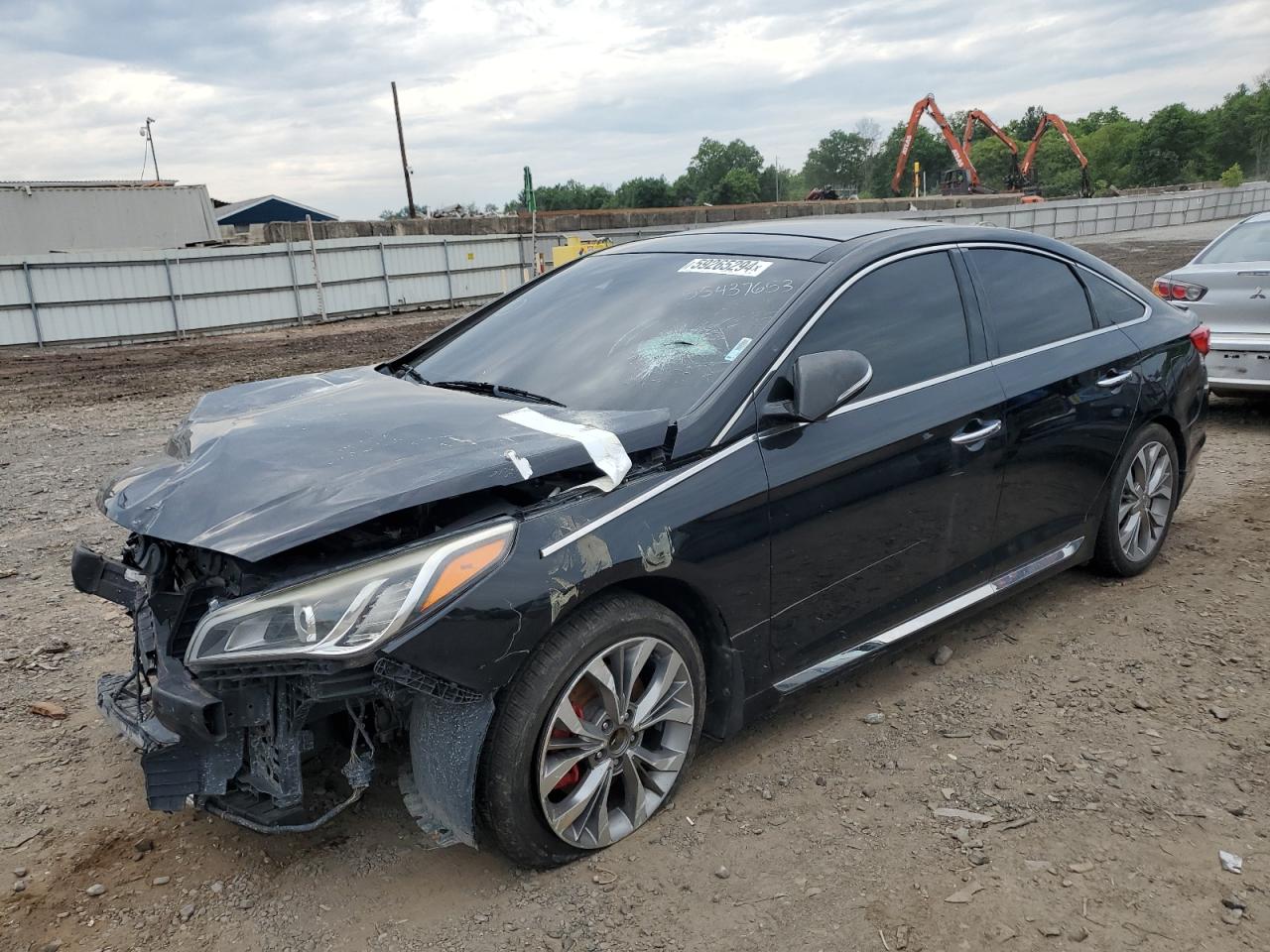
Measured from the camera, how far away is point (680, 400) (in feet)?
9.58

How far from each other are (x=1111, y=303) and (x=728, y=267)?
6.57 feet

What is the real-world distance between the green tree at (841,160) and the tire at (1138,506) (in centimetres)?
13348

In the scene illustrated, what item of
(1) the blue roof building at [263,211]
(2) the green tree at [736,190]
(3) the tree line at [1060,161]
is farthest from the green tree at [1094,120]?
(1) the blue roof building at [263,211]

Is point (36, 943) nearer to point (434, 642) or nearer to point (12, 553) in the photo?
point (434, 642)

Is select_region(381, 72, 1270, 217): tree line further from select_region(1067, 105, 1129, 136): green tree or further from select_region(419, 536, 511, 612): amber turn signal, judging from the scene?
select_region(419, 536, 511, 612): amber turn signal

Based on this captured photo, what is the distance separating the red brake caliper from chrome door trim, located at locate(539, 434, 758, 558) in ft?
1.50

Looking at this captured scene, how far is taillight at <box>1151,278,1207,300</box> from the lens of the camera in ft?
24.3

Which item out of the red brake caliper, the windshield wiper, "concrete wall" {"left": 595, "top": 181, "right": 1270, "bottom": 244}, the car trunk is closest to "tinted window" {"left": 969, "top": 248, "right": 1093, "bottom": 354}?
the windshield wiper

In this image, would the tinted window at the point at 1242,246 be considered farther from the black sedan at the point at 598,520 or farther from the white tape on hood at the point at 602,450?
the white tape on hood at the point at 602,450

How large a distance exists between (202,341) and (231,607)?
18033mm

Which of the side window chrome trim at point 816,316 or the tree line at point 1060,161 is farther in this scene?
the tree line at point 1060,161

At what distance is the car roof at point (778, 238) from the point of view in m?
3.46

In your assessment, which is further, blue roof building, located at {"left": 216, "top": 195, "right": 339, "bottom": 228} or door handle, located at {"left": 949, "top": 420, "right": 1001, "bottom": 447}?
blue roof building, located at {"left": 216, "top": 195, "right": 339, "bottom": 228}

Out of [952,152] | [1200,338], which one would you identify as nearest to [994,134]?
[952,152]
